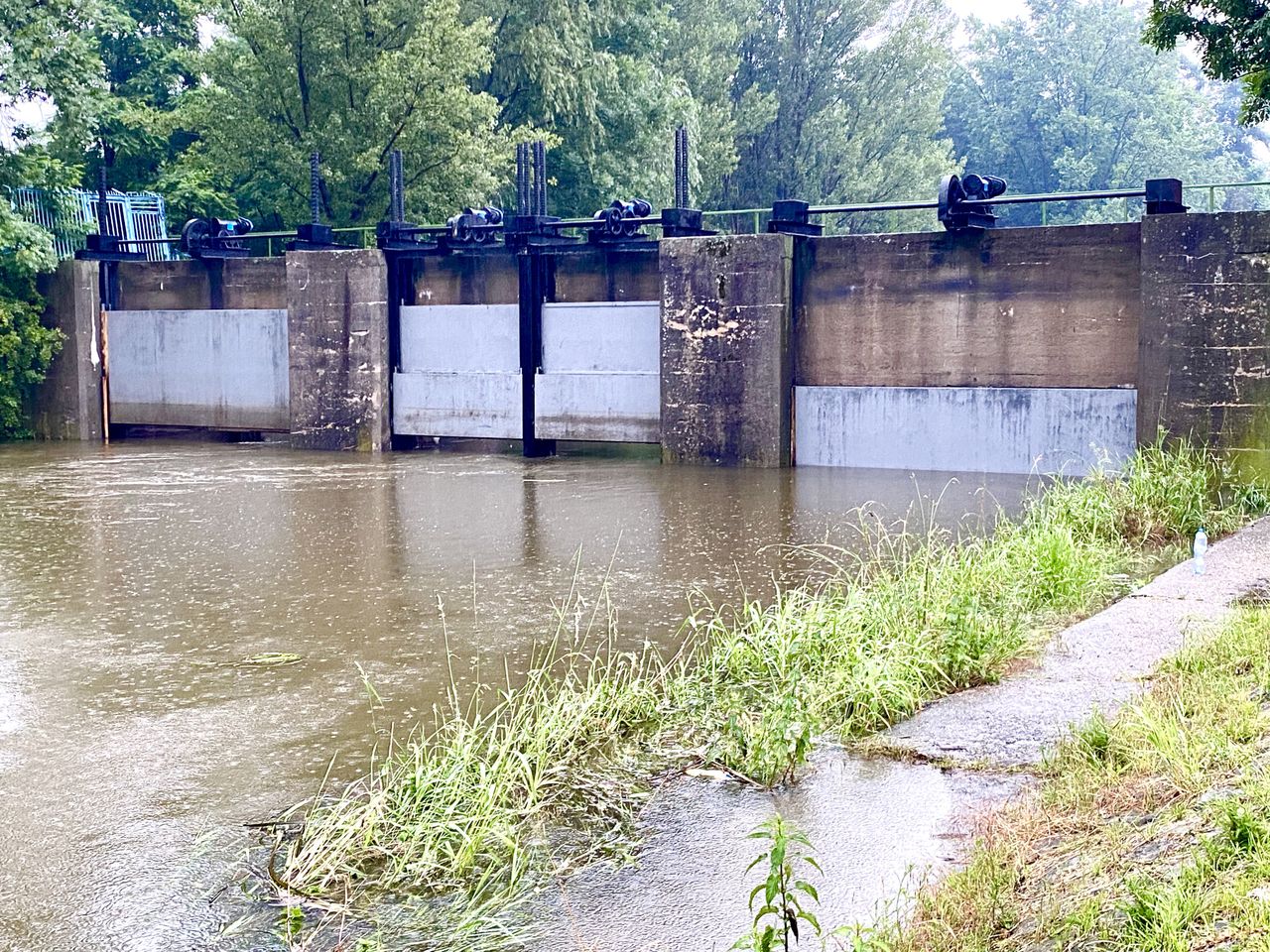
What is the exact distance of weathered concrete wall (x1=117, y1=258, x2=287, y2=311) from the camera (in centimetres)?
2136

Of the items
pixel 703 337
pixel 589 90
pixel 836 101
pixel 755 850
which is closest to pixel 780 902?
pixel 755 850

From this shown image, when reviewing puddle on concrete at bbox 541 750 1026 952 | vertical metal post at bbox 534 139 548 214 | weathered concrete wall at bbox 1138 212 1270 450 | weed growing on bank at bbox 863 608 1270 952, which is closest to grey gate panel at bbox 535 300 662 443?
vertical metal post at bbox 534 139 548 214

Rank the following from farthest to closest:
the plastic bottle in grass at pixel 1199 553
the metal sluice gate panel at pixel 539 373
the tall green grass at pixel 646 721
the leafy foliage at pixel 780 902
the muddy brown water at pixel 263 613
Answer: the metal sluice gate panel at pixel 539 373
the plastic bottle in grass at pixel 1199 553
the muddy brown water at pixel 263 613
the tall green grass at pixel 646 721
the leafy foliage at pixel 780 902

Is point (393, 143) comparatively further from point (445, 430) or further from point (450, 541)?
point (450, 541)

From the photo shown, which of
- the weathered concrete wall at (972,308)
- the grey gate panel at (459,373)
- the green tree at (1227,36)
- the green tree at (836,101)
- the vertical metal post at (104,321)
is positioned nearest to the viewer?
the green tree at (1227,36)

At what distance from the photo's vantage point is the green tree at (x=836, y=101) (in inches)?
1583

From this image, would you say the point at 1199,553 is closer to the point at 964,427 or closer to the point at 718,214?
the point at 964,427

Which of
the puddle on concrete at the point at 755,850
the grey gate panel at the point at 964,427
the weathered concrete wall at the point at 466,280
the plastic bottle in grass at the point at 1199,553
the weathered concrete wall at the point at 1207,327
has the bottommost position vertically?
the puddle on concrete at the point at 755,850

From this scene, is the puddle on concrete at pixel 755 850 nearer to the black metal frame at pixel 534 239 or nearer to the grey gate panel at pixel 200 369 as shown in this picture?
the black metal frame at pixel 534 239

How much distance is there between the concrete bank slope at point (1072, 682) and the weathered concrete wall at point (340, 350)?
14.0 m

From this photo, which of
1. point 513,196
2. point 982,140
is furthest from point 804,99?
point 982,140

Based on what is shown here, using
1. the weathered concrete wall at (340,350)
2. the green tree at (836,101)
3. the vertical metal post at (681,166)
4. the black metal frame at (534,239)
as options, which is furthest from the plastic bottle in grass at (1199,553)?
the green tree at (836,101)

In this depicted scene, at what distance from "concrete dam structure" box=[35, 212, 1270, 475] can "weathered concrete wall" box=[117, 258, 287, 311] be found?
0.13ft

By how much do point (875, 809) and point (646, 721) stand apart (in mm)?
1305
